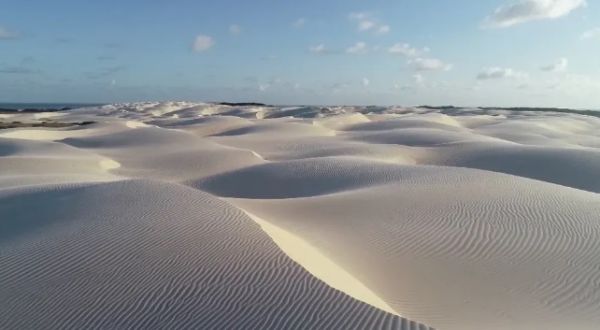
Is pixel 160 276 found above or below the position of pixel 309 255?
above

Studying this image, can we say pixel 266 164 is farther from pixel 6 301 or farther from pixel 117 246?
pixel 6 301

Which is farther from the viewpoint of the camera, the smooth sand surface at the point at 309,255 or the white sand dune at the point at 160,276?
the smooth sand surface at the point at 309,255

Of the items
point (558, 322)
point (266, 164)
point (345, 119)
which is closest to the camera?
point (558, 322)

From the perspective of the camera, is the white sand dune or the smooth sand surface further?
the smooth sand surface

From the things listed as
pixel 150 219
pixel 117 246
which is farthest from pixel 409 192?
pixel 117 246

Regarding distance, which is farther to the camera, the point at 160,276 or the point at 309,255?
the point at 309,255

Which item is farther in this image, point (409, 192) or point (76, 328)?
point (409, 192)

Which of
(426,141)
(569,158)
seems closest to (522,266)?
(569,158)

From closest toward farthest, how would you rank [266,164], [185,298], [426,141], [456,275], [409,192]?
[185,298], [456,275], [409,192], [266,164], [426,141]

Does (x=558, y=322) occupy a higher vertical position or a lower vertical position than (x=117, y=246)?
lower

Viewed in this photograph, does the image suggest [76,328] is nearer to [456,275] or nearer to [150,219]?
[150,219]
